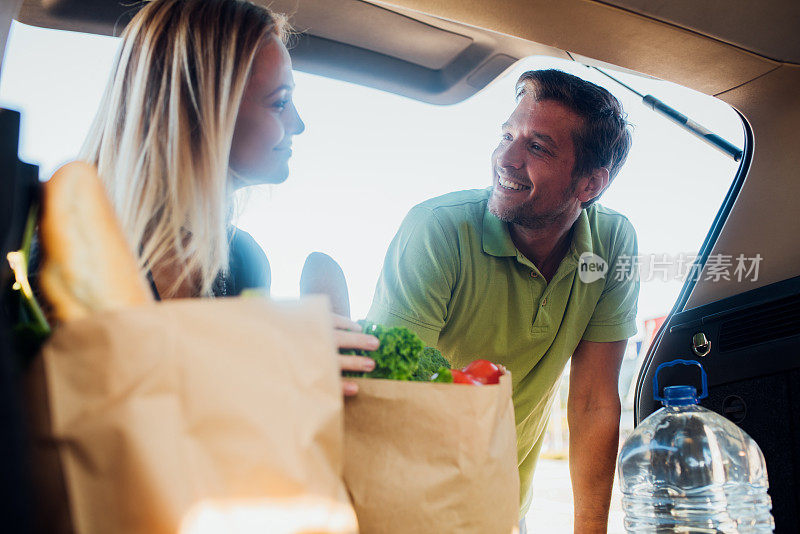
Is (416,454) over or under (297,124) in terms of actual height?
under

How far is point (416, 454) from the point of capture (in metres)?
0.89

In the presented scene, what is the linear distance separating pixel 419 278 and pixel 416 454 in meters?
1.14

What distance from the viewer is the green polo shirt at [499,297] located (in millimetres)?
2072

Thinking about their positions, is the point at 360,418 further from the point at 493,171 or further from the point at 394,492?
the point at 493,171

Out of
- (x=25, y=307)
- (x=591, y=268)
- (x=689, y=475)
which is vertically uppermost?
(x=591, y=268)

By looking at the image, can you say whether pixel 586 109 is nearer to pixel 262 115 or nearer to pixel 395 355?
pixel 262 115

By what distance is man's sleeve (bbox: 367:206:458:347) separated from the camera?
78.0 inches

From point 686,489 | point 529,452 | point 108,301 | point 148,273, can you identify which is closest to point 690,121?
point 686,489

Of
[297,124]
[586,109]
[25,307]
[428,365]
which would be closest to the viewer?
[25,307]

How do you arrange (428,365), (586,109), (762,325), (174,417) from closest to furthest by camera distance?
(174,417) → (428,365) → (762,325) → (586,109)

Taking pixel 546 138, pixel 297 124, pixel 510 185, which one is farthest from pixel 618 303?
pixel 297 124

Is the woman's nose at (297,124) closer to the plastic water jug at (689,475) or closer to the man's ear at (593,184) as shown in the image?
the plastic water jug at (689,475)

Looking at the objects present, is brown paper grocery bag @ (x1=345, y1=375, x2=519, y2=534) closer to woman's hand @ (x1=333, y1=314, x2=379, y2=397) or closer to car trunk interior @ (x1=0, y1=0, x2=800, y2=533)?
woman's hand @ (x1=333, y1=314, x2=379, y2=397)

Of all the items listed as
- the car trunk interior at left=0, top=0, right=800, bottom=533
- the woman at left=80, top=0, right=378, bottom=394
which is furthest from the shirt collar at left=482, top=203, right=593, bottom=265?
the woman at left=80, top=0, right=378, bottom=394
